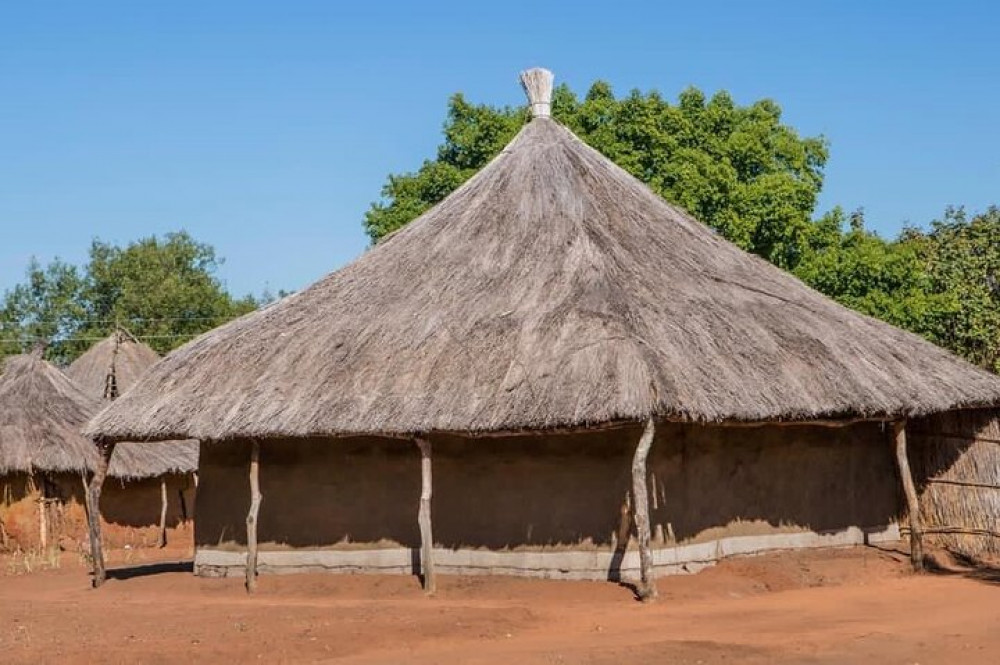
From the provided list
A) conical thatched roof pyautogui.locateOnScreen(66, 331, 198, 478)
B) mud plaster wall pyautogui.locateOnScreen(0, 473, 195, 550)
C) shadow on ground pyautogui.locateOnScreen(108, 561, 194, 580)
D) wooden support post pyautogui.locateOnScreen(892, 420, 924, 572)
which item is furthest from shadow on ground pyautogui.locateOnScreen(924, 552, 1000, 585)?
conical thatched roof pyautogui.locateOnScreen(66, 331, 198, 478)

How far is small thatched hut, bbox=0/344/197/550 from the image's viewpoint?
74.8 feet

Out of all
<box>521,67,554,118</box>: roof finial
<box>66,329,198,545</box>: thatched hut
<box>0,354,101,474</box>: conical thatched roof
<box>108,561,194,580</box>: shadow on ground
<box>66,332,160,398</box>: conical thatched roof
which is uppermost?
<box>521,67,554,118</box>: roof finial

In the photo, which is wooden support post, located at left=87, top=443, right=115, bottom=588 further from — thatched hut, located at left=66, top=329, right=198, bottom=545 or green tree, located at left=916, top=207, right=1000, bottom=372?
green tree, located at left=916, top=207, right=1000, bottom=372

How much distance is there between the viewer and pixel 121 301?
152 ft

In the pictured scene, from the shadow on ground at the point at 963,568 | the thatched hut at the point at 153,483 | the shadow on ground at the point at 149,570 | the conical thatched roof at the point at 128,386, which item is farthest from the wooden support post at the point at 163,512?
the shadow on ground at the point at 963,568

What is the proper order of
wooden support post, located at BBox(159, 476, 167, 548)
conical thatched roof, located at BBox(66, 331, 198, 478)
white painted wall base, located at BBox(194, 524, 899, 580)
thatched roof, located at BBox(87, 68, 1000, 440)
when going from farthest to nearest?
1. wooden support post, located at BBox(159, 476, 167, 548)
2. conical thatched roof, located at BBox(66, 331, 198, 478)
3. white painted wall base, located at BBox(194, 524, 899, 580)
4. thatched roof, located at BBox(87, 68, 1000, 440)

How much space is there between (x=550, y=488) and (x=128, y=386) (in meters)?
14.5

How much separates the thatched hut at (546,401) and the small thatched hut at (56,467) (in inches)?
267

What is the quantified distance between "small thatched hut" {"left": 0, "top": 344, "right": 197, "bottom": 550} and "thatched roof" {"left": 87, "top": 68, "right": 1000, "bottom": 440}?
21.8ft

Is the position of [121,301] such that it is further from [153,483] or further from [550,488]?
[550,488]

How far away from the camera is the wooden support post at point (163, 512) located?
2461 centimetres

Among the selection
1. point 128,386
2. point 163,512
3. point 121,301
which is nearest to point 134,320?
point 121,301

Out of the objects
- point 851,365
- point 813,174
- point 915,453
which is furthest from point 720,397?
point 813,174

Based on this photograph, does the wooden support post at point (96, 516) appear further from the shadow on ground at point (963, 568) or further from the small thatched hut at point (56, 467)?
the shadow on ground at point (963, 568)
